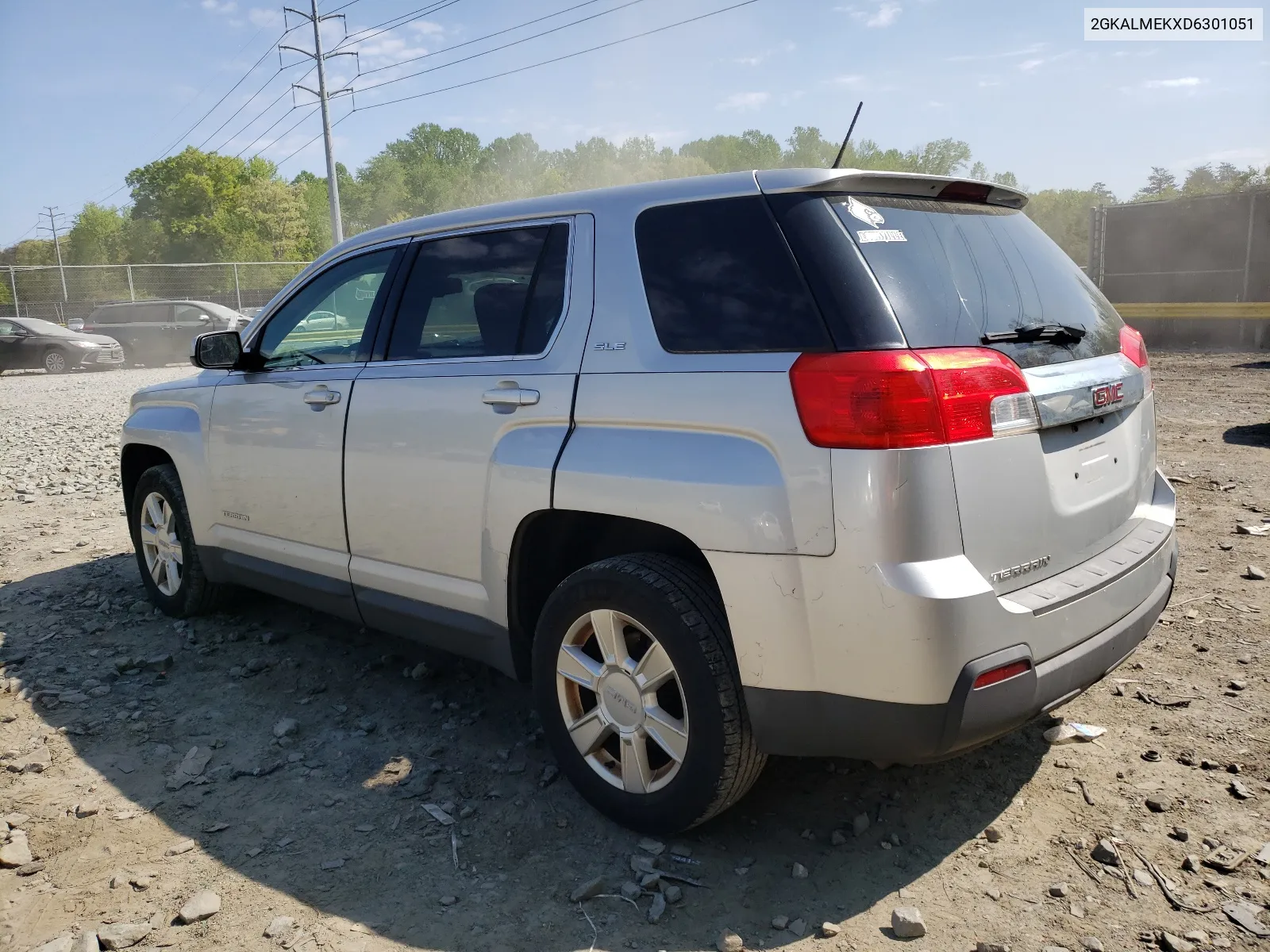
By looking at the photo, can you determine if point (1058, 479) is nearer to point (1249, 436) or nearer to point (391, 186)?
point (1249, 436)

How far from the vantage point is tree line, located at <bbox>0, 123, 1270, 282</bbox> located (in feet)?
250

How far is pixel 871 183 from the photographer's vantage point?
8.89 ft

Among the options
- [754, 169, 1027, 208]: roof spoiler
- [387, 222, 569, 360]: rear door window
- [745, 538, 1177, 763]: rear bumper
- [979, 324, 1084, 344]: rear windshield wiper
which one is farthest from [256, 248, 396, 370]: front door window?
[979, 324, 1084, 344]: rear windshield wiper

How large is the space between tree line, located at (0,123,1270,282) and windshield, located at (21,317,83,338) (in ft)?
113

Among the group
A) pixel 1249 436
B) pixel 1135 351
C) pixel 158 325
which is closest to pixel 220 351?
pixel 1135 351

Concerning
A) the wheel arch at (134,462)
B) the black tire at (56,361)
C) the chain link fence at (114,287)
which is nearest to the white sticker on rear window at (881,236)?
the wheel arch at (134,462)

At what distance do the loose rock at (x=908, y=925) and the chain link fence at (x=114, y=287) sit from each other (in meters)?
36.6

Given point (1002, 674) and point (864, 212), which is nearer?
point (1002, 674)

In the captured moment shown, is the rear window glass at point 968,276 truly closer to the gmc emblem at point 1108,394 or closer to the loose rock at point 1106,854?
the gmc emblem at point 1108,394

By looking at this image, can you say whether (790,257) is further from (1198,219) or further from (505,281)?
(1198,219)

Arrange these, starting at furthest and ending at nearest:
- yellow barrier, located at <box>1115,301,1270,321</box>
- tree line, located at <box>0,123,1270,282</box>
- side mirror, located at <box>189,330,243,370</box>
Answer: tree line, located at <box>0,123,1270,282</box> < yellow barrier, located at <box>1115,301,1270,321</box> < side mirror, located at <box>189,330,243,370</box>

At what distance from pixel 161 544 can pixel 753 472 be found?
3.86 m

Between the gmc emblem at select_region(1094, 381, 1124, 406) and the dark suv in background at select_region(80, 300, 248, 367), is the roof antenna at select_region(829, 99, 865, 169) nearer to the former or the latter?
the gmc emblem at select_region(1094, 381, 1124, 406)

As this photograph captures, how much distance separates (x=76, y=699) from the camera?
4180 millimetres
